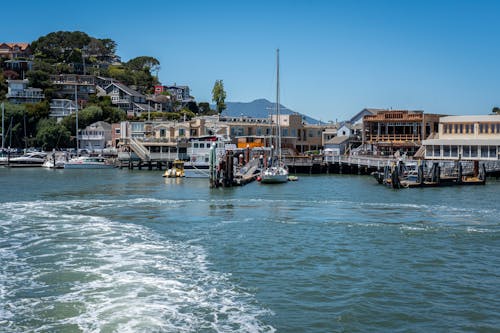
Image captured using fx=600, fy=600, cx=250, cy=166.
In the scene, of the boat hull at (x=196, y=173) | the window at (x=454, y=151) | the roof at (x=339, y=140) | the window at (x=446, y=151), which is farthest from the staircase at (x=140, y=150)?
the window at (x=454, y=151)

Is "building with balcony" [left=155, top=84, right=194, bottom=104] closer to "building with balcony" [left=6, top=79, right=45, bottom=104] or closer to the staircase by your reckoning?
"building with balcony" [left=6, top=79, right=45, bottom=104]

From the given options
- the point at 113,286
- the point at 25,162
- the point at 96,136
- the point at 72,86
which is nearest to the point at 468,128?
the point at 25,162

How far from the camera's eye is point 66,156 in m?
101

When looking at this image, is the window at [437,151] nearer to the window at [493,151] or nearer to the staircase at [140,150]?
the window at [493,151]

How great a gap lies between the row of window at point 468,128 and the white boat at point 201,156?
31.0 m

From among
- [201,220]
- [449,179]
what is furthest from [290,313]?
[449,179]

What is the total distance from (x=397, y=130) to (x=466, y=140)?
1442 cm

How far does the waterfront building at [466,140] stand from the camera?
75.4 metres

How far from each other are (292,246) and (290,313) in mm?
9368

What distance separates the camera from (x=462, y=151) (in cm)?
7731

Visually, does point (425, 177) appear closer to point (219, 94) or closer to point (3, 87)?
point (219, 94)

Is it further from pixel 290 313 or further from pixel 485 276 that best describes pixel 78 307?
pixel 485 276

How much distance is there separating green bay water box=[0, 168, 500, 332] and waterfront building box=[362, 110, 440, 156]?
45965mm

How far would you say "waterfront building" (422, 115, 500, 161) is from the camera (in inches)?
2968
